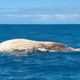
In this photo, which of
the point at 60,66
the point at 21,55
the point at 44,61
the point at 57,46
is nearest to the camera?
the point at 60,66

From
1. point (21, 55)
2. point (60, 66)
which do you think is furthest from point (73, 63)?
point (21, 55)

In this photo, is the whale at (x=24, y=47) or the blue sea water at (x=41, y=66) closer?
the blue sea water at (x=41, y=66)

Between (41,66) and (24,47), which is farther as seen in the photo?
(24,47)

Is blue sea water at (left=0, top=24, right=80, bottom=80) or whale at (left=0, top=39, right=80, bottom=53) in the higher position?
whale at (left=0, top=39, right=80, bottom=53)

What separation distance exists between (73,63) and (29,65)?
13.3 ft

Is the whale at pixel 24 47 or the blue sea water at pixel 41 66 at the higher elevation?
the whale at pixel 24 47

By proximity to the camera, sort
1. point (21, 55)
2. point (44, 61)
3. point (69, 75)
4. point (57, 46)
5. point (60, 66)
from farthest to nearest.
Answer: point (57, 46) < point (21, 55) < point (44, 61) < point (60, 66) < point (69, 75)

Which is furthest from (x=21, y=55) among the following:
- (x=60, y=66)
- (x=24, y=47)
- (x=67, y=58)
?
(x=60, y=66)

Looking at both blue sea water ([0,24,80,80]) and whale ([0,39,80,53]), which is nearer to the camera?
blue sea water ([0,24,80,80])

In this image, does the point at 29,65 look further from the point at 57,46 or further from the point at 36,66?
the point at 57,46

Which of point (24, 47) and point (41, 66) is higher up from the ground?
point (24, 47)

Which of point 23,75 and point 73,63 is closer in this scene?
point 23,75

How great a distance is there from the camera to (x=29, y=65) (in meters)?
43.2

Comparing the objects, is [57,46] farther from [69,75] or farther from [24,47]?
[69,75]
